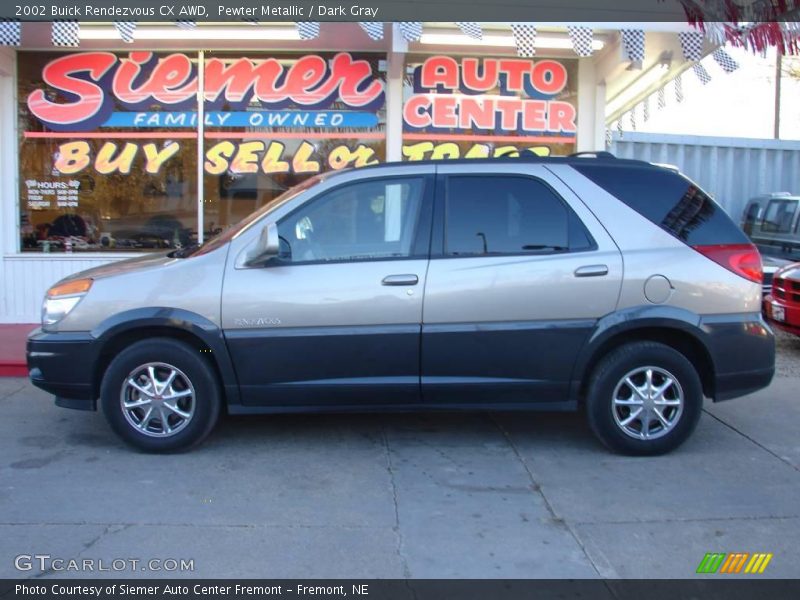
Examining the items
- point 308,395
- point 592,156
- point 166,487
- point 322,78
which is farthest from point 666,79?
point 166,487

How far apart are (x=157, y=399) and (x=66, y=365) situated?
0.63 metres

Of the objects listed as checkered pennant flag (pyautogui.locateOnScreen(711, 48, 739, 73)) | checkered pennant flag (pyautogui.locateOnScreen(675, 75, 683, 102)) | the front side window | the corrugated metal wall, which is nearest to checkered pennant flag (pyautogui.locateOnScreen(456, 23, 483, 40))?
→ checkered pennant flag (pyautogui.locateOnScreen(711, 48, 739, 73))

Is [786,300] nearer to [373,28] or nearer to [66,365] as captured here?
[373,28]

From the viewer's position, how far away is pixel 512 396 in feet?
18.1

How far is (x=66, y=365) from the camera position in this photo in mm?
5438

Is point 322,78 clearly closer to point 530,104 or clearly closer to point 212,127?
point 212,127

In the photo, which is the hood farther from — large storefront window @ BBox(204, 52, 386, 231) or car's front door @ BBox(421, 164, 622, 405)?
large storefront window @ BBox(204, 52, 386, 231)

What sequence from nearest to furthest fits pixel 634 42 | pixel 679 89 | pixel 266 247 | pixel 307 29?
pixel 266 247, pixel 307 29, pixel 634 42, pixel 679 89

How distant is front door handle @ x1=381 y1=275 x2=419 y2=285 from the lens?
5.34 metres

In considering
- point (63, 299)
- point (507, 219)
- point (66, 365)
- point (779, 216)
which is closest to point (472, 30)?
point (507, 219)

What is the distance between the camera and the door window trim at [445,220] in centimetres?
544

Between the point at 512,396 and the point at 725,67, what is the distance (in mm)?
5247

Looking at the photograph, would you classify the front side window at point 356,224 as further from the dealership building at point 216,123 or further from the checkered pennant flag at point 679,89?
the checkered pennant flag at point 679,89

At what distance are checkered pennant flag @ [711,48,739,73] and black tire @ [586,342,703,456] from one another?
15.0 ft
